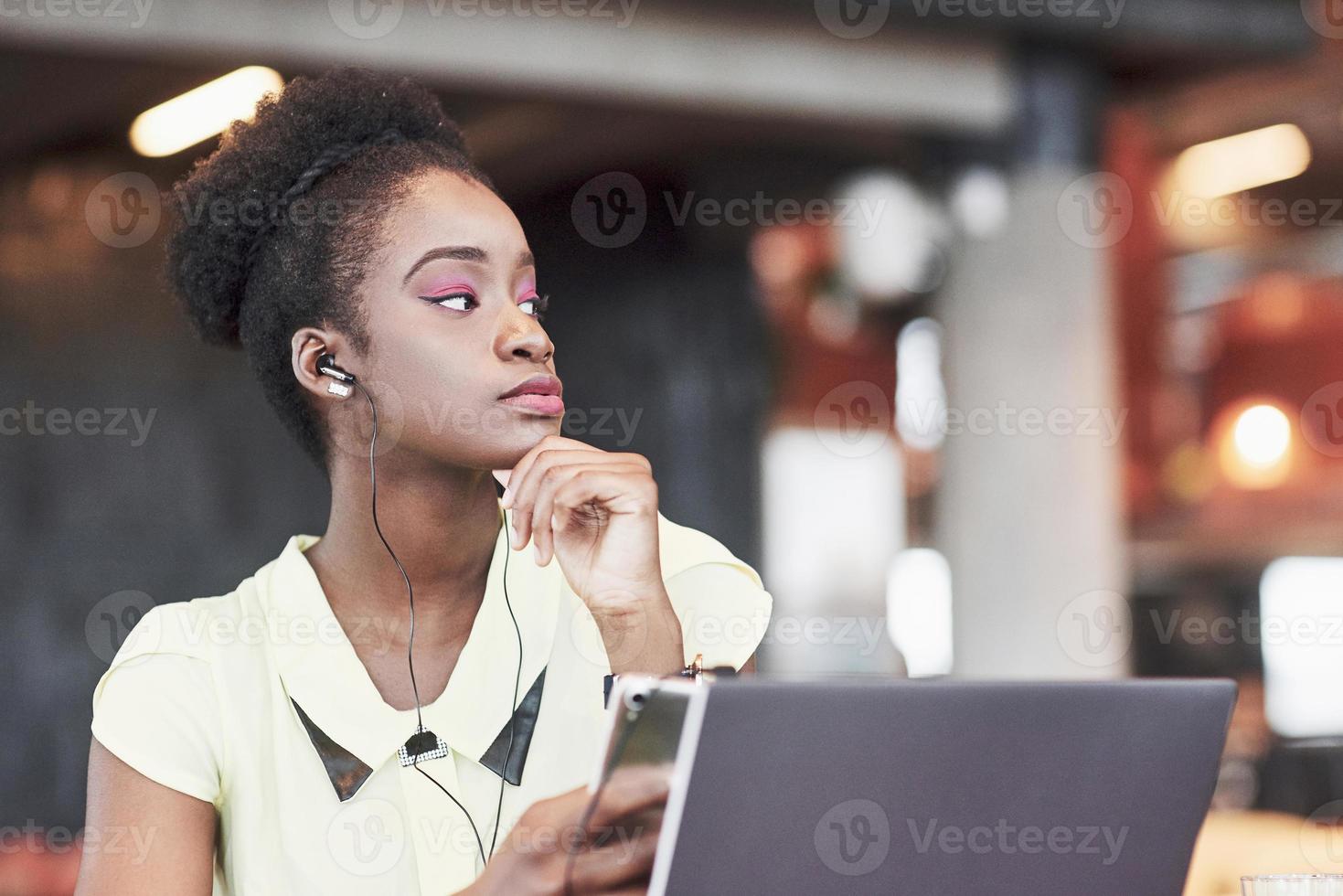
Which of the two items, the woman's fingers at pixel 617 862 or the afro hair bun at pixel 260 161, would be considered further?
the afro hair bun at pixel 260 161

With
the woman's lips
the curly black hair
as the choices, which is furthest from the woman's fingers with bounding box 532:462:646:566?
the curly black hair

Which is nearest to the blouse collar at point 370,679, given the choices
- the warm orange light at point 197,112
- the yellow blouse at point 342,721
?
the yellow blouse at point 342,721

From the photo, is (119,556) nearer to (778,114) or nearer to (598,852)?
(778,114)

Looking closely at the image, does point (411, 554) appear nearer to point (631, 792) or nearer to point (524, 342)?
point (524, 342)

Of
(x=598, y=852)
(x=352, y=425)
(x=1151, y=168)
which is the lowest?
(x=598, y=852)

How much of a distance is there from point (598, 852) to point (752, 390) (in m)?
4.97

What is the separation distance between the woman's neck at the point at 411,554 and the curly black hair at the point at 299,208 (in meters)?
0.15

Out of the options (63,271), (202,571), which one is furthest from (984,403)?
(63,271)

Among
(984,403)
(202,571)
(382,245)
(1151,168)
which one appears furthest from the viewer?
(1151,168)

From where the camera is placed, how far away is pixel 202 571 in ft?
17.0

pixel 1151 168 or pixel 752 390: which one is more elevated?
pixel 1151 168

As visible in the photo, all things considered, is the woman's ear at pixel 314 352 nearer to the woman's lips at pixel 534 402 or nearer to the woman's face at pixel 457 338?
the woman's face at pixel 457 338

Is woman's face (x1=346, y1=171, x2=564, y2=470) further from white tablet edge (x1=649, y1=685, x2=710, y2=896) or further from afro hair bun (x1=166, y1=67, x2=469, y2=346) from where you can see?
white tablet edge (x1=649, y1=685, x2=710, y2=896)

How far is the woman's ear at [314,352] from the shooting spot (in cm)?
167
